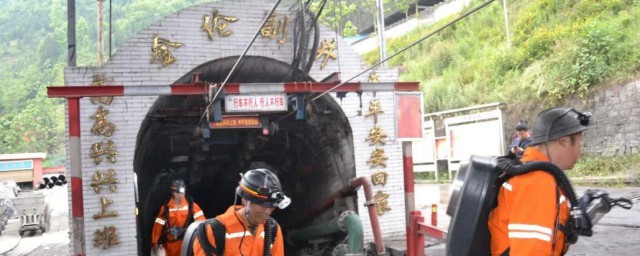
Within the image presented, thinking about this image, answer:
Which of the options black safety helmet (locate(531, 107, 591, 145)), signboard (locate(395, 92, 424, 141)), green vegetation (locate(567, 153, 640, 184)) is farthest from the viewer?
green vegetation (locate(567, 153, 640, 184))

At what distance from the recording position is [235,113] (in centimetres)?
980

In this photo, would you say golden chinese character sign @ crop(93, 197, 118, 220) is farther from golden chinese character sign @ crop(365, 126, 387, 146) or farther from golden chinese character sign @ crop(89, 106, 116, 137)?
golden chinese character sign @ crop(365, 126, 387, 146)

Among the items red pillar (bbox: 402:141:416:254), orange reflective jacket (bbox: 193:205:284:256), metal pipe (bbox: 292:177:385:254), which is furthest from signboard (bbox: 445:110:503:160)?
orange reflective jacket (bbox: 193:205:284:256)

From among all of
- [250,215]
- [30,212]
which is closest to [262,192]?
[250,215]

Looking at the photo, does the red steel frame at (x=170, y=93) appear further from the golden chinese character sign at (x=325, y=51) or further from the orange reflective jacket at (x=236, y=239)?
the orange reflective jacket at (x=236, y=239)

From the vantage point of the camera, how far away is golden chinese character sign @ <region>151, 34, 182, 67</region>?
9164 mm

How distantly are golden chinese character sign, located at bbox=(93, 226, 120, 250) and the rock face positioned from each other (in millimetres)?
13356

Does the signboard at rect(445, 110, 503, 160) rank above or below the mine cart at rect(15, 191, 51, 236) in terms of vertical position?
above

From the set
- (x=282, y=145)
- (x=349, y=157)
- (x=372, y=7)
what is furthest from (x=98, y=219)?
(x=372, y=7)

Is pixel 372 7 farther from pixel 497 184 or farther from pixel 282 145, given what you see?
pixel 497 184

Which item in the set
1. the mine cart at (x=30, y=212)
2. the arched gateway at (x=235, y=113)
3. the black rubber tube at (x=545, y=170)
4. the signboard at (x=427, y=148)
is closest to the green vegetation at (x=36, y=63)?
the mine cart at (x=30, y=212)

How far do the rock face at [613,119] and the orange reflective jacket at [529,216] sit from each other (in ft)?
49.6

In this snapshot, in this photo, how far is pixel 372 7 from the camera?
173ft

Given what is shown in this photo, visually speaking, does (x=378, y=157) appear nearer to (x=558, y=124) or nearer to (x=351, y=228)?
(x=351, y=228)
